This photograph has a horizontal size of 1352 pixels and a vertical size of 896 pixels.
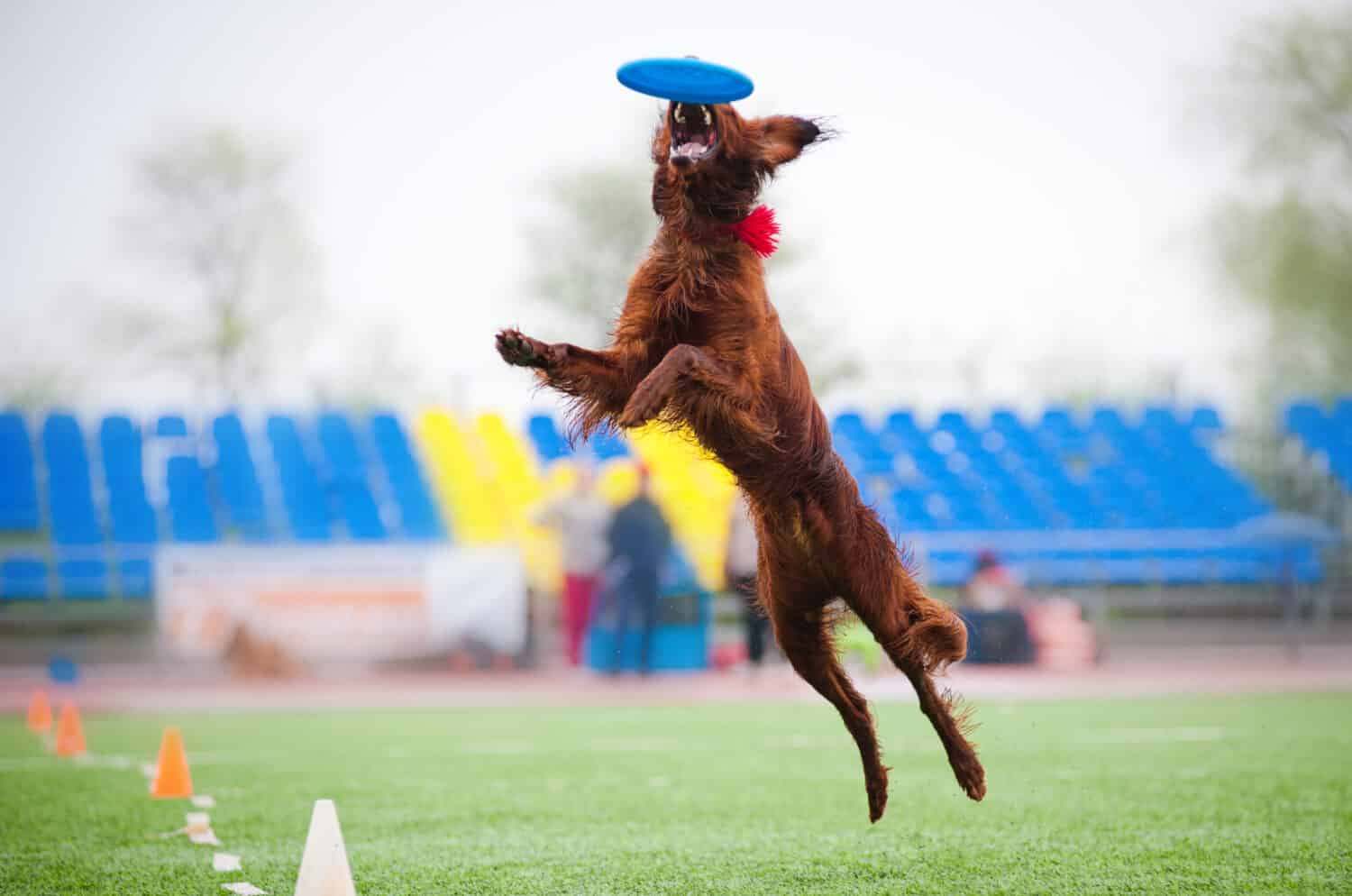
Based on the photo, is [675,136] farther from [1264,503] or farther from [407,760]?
[1264,503]

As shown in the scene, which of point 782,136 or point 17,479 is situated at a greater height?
point 782,136

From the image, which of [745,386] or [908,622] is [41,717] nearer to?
[908,622]

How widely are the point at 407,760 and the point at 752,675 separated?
565 cm

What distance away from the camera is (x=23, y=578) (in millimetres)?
15727

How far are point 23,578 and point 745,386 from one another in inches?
545

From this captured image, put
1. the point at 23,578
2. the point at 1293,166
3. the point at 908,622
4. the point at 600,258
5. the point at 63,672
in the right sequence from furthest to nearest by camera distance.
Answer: the point at 600,258
the point at 1293,166
the point at 23,578
the point at 63,672
the point at 908,622

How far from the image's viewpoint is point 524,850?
213 inches

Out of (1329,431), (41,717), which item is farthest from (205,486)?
(1329,431)

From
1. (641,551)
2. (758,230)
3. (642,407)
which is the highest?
(758,230)

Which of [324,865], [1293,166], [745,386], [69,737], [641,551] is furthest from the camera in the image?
[1293,166]

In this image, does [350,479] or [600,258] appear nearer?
[350,479]

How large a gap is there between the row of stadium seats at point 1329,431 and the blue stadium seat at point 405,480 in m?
11.4

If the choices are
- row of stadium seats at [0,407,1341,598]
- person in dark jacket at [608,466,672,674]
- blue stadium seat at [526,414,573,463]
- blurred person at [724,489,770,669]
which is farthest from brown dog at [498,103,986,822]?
blue stadium seat at [526,414,573,463]

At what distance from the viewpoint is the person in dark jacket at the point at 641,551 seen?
1368cm
